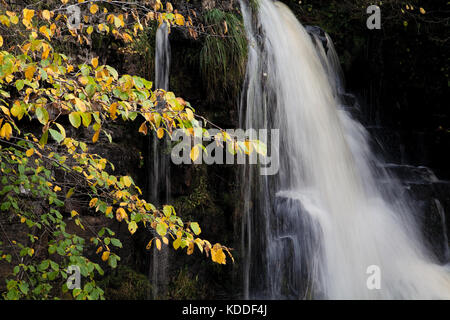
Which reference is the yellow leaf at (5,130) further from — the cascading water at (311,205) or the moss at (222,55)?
the cascading water at (311,205)

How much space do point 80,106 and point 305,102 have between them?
4521 mm

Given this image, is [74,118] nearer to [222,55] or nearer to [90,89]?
[90,89]

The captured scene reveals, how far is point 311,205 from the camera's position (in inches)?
192

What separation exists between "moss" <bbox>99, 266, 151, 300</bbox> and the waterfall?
124mm

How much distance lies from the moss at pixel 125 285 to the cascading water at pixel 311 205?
1300mm

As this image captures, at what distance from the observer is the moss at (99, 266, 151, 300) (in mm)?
4656

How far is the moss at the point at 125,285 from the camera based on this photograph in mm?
4656

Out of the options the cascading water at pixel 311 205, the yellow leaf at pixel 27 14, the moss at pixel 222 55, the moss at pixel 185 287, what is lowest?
the moss at pixel 185 287

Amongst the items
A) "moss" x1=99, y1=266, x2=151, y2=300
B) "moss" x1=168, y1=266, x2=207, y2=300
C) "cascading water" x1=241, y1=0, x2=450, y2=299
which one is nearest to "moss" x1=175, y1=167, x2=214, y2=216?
"cascading water" x1=241, y1=0, x2=450, y2=299

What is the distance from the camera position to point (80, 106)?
67.6 inches

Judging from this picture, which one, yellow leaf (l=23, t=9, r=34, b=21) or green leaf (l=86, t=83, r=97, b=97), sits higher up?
yellow leaf (l=23, t=9, r=34, b=21)

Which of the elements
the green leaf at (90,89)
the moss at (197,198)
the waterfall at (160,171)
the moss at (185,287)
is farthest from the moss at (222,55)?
the green leaf at (90,89)

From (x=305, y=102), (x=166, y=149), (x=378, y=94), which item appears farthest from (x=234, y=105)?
(x=378, y=94)

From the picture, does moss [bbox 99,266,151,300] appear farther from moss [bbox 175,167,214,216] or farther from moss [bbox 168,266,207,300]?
moss [bbox 175,167,214,216]
